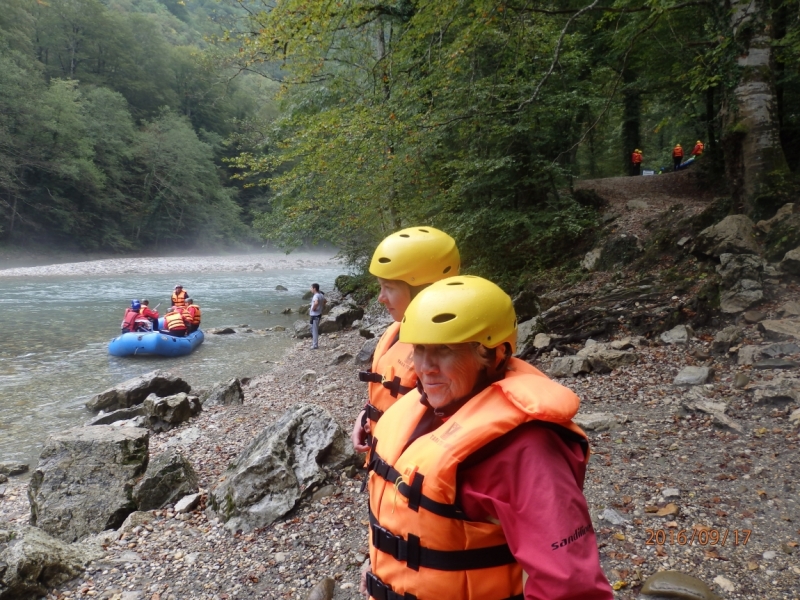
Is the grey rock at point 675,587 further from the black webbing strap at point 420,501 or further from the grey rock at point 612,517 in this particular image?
the black webbing strap at point 420,501

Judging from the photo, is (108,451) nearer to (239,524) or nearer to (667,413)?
(239,524)

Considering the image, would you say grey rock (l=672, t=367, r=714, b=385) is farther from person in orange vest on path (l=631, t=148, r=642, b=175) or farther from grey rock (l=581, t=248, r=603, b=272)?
person in orange vest on path (l=631, t=148, r=642, b=175)

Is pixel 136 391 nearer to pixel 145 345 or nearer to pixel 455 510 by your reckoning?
pixel 145 345

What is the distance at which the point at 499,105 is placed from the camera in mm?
8148

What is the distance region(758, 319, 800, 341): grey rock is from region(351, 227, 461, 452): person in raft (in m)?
4.93

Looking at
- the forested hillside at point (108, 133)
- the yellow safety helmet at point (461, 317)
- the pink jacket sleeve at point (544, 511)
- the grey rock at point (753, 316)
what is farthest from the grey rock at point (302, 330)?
the forested hillside at point (108, 133)

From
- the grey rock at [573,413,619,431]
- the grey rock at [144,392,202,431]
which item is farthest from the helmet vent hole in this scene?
the grey rock at [144,392,202,431]

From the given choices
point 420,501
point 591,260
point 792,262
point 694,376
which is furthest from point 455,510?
point 591,260

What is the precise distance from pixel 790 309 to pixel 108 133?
5073 cm

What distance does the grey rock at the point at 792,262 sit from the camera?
21.4ft

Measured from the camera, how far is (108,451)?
509cm

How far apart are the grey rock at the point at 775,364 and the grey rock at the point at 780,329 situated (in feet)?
1.56

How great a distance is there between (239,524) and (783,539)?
364 cm
